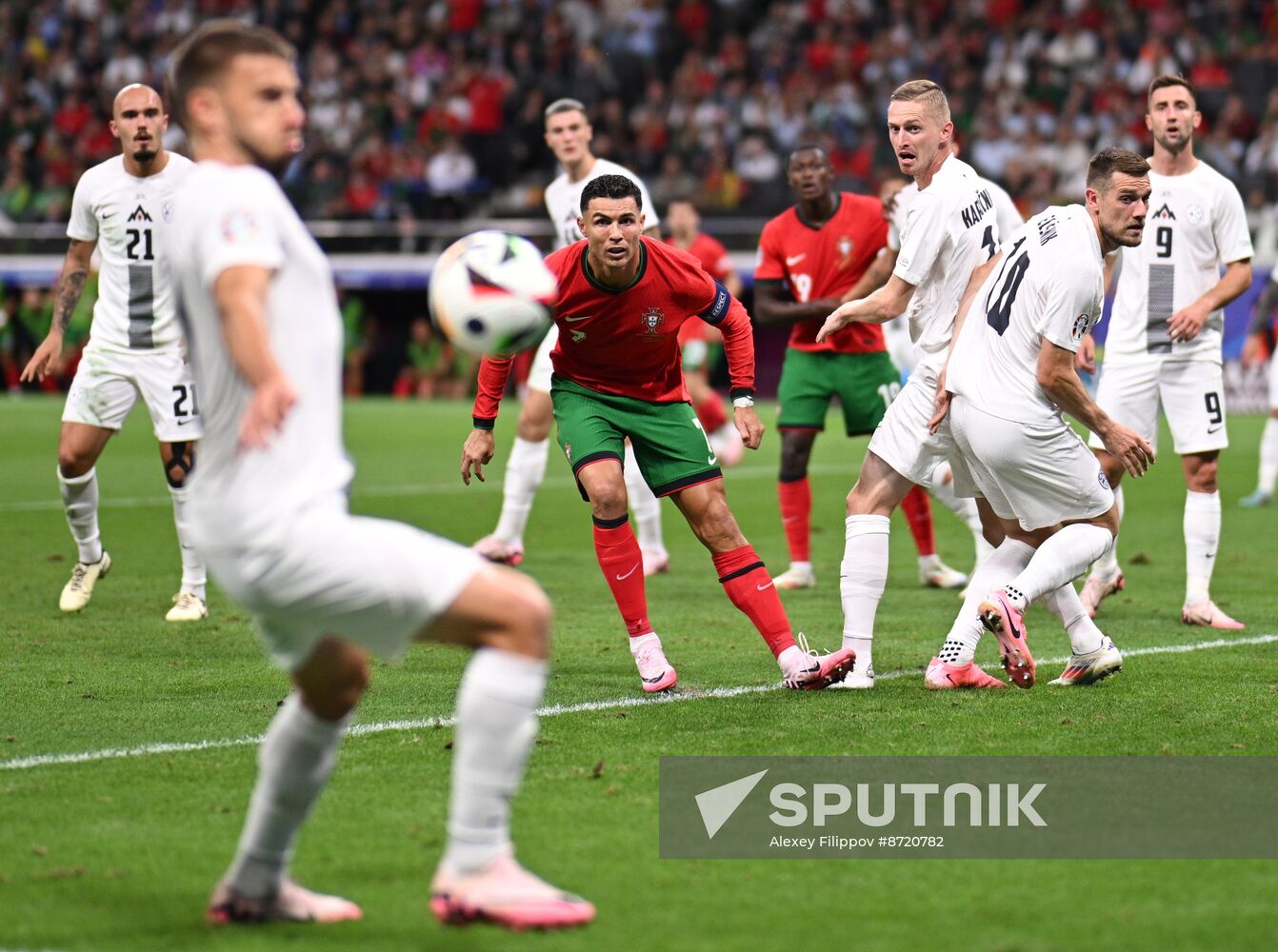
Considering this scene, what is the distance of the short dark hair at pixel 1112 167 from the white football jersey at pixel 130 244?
4.60 metres

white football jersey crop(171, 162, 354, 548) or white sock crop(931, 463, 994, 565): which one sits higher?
white football jersey crop(171, 162, 354, 548)

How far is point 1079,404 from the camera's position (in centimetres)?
638

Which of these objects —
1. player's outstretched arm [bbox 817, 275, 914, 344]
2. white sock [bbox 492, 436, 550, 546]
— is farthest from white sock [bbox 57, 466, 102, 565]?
player's outstretched arm [bbox 817, 275, 914, 344]

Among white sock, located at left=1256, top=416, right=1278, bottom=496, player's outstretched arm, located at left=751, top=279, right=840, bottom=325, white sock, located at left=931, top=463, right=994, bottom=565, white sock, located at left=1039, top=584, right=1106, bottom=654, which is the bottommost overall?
white sock, located at left=1256, top=416, right=1278, bottom=496

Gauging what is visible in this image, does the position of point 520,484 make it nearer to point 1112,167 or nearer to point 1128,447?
point 1128,447

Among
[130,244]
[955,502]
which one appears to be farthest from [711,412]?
[130,244]

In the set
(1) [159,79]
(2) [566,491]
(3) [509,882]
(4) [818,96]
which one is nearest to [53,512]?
(2) [566,491]

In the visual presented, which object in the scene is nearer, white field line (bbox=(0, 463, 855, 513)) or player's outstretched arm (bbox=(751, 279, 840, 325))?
player's outstretched arm (bbox=(751, 279, 840, 325))

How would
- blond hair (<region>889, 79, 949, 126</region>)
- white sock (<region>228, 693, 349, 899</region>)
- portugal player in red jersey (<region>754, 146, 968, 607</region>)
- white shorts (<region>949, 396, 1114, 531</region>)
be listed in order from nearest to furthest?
white sock (<region>228, 693, 349, 899</region>), white shorts (<region>949, 396, 1114, 531</region>), blond hair (<region>889, 79, 949, 126</region>), portugal player in red jersey (<region>754, 146, 968, 607</region>)

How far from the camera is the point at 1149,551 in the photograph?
11.5 metres

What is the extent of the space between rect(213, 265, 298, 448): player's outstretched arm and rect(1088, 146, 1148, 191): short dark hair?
12.8 ft

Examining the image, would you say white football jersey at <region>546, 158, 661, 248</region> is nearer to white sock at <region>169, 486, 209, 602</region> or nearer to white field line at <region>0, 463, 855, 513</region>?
white sock at <region>169, 486, 209, 602</region>

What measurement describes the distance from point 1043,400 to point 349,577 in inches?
143

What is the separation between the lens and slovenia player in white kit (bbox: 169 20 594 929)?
3619 mm
